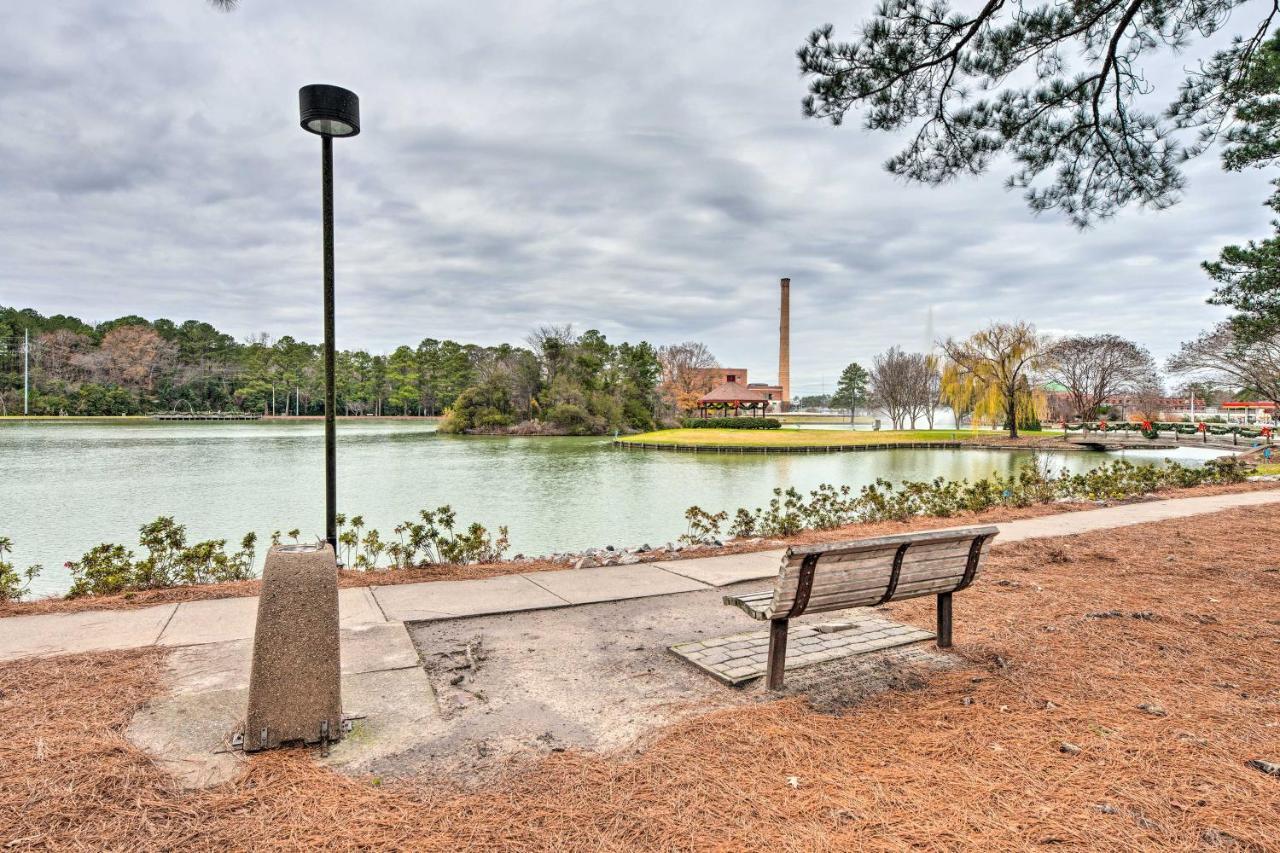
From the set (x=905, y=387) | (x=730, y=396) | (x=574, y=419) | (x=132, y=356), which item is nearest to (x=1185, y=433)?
(x=905, y=387)

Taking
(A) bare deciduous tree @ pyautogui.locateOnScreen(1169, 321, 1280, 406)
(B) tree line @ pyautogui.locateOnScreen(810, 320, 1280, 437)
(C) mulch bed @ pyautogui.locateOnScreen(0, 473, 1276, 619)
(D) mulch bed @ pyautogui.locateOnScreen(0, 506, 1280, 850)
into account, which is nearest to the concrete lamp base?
(D) mulch bed @ pyautogui.locateOnScreen(0, 506, 1280, 850)

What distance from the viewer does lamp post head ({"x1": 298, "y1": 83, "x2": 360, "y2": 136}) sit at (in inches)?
170

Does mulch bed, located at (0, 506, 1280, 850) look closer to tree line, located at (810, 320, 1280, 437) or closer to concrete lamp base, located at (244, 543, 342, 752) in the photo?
concrete lamp base, located at (244, 543, 342, 752)

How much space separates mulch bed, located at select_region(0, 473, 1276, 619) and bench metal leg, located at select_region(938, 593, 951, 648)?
36.1 inches

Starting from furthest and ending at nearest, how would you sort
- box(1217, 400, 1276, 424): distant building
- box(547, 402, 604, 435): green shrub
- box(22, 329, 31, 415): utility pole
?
box(1217, 400, 1276, 424): distant building < box(22, 329, 31, 415): utility pole < box(547, 402, 604, 435): green shrub

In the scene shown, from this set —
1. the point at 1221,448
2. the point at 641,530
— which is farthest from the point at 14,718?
the point at 1221,448

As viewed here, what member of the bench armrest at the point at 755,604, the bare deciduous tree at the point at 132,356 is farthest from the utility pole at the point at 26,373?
the bench armrest at the point at 755,604

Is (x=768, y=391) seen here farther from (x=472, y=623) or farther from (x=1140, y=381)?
(x=472, y=623)

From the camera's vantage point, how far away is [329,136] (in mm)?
4672

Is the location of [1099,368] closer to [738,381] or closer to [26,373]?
[738,381]

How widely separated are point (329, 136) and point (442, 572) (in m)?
3.49

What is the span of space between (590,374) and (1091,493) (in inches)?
1591

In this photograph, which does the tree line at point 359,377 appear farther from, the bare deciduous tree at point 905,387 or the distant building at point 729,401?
the bare deciduous tree at point 905,387

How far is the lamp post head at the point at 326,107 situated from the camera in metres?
4.31
